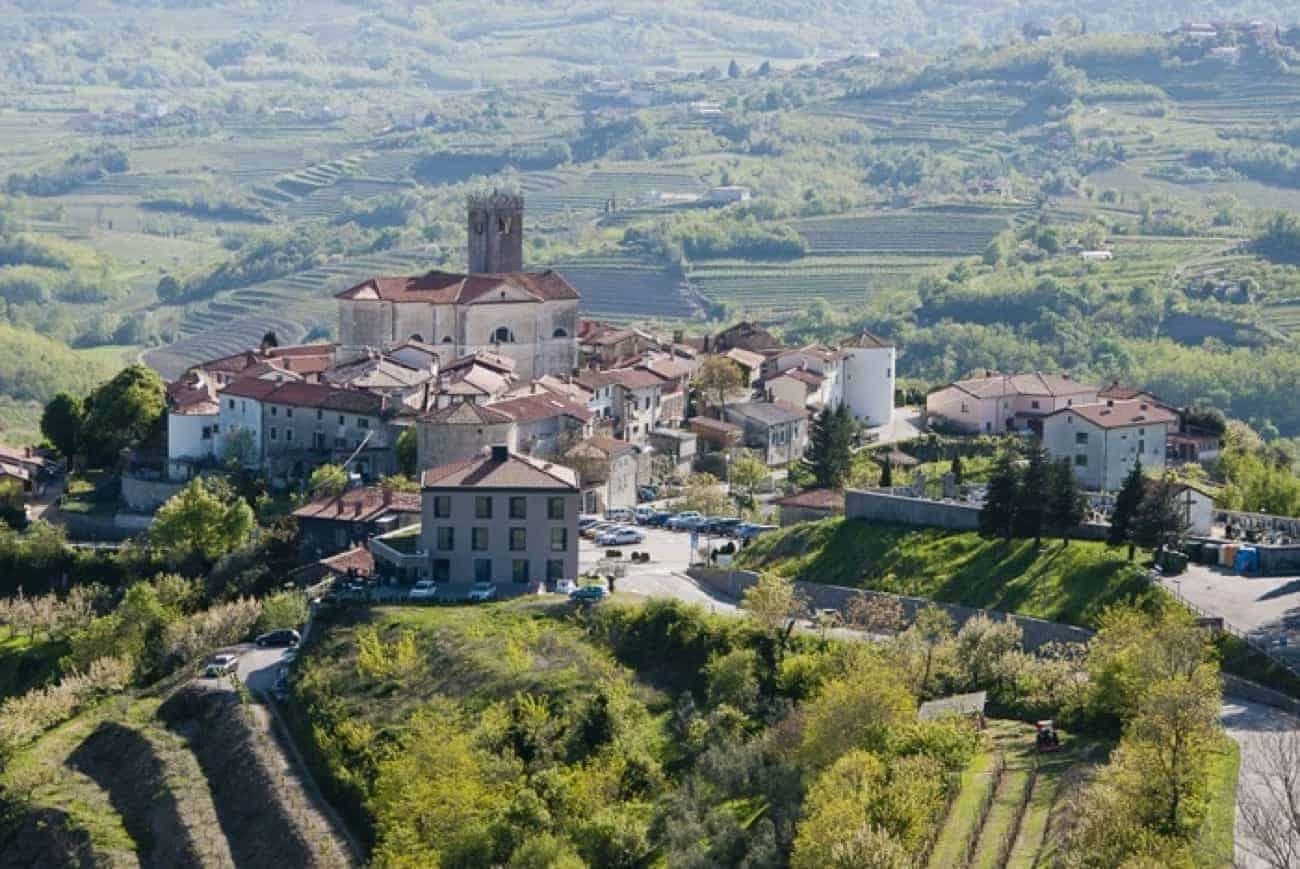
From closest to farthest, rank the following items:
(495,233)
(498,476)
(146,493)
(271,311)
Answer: (498,476) → (146,493) → (495,233) → (271,311)

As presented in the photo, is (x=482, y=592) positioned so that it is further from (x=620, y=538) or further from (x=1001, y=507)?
(x=1001, y=507)

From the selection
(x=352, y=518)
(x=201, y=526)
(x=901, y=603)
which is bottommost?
(x=201, y=526)

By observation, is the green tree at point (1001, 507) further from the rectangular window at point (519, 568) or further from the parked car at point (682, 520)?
the parked car at point (682, 520)

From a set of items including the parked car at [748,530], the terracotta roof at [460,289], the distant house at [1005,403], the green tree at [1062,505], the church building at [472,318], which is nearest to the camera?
the green tree at [1062,505]

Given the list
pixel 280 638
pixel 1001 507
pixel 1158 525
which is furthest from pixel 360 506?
pixel 1158 525

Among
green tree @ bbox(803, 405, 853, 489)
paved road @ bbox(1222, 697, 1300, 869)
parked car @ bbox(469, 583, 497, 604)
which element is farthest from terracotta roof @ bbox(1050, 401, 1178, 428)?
paved road @ bbox(1222, 697, 1300, 869)

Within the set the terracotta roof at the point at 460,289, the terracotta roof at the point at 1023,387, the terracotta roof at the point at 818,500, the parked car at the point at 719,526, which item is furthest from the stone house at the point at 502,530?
the terracotta roof at the point at 460,289
